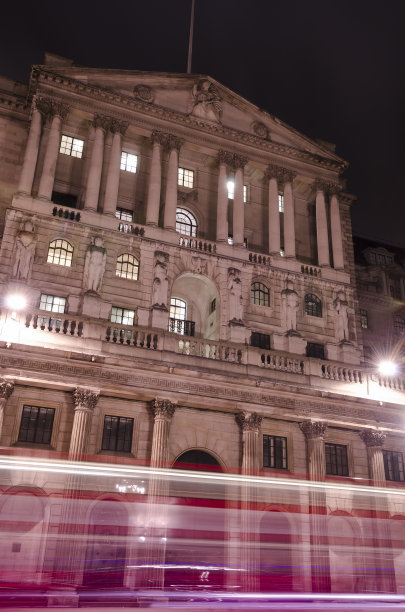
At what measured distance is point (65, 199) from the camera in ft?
101

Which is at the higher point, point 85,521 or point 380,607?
point 85,521

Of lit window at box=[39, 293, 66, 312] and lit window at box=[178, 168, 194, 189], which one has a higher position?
lit window at box=[178, 168, 194, 189]

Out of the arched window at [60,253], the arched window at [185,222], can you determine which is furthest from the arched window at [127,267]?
the arched window at [185,222]

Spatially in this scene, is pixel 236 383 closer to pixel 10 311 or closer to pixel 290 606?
pixel 10 311

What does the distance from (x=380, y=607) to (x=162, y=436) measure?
14827 millimetres

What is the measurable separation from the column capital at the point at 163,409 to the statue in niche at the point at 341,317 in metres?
11.9

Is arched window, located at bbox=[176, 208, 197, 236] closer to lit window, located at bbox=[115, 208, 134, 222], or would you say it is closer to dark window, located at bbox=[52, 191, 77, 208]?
lit window, located at bbox=[115, 208, 134, 222]

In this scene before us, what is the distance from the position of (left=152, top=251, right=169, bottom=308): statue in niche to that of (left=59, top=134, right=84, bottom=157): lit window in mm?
7852

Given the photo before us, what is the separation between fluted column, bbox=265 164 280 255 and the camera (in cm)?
3353

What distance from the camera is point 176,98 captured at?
34.4 m

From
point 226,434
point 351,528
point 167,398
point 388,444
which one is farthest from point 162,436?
point 388,444

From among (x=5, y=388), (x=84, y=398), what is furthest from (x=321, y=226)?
(x=5, y=388)

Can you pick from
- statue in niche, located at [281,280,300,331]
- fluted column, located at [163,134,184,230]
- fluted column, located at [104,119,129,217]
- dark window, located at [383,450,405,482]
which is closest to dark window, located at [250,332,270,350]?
statue in niche, located at [281,280,300,331]

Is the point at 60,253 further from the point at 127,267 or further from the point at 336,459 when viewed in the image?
the point at 336,459
